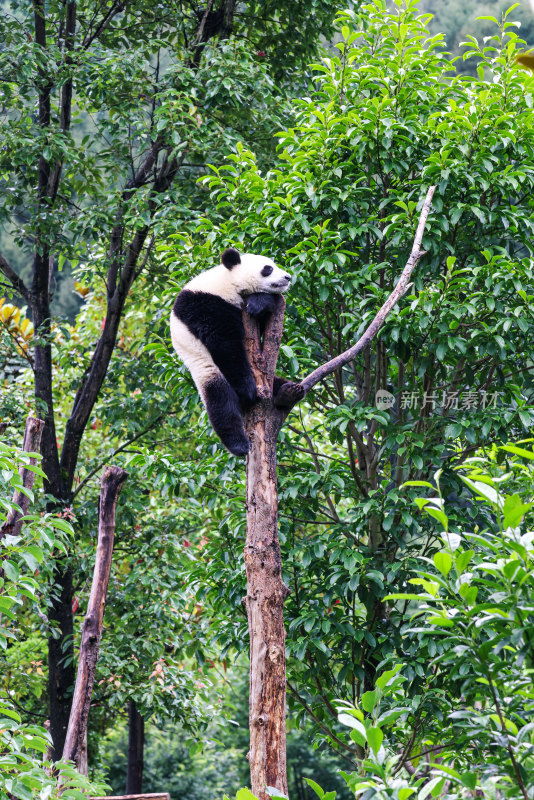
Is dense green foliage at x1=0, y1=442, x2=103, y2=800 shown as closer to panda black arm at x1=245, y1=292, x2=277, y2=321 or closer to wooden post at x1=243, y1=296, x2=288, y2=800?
wooden post at x1=243, y1=296, x2=288, y2=800

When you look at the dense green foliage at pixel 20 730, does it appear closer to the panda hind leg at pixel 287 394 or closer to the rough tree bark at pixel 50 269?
the panda hind leg at pixel 287 394

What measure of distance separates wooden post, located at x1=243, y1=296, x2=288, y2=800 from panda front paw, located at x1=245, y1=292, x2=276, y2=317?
318 mm

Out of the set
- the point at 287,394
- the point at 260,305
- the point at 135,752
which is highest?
the point at 260,305

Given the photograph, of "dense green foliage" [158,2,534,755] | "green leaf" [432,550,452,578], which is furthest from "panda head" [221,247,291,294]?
"green leaf" [432,550,452,578]

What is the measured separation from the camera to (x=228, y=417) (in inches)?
130

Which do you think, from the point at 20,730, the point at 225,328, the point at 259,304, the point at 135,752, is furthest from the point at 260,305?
the point at 135,752

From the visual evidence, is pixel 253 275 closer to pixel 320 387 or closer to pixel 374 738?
pixel 320 387

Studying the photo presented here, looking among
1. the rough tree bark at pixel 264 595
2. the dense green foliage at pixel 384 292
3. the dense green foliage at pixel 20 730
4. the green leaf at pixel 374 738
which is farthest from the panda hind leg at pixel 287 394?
the green leaf at pixel 374 738

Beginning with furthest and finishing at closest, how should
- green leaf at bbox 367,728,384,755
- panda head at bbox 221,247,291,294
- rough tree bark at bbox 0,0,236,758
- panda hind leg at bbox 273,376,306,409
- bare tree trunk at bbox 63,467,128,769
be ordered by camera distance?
rough tree bark at bbox 0,0,236,758, bare tree trunk at bbox 63,467,128,769, panda head at bbox 221,247,291,294, panda hind leg at bbox 273,376,306,409, green leaf at bbox 367,728,384,755

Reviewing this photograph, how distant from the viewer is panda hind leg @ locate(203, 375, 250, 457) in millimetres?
3289

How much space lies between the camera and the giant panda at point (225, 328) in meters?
3.29

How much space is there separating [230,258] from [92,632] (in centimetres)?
214

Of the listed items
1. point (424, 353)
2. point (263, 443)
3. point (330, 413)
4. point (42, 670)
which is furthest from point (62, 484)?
point (263, 443)

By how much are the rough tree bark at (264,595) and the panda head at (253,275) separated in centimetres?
63
